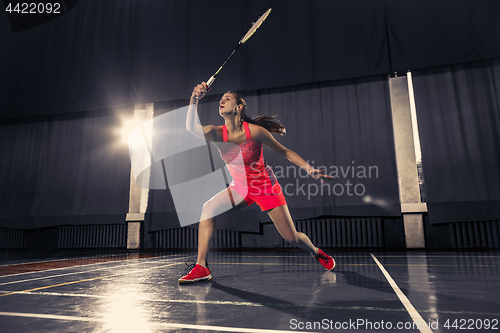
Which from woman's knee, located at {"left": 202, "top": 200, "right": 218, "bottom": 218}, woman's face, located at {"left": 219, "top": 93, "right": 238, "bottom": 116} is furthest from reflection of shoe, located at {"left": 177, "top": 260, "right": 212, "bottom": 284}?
woman's face, located at {"left": 219, "top": 93, "right": 238, "bottom": 116}

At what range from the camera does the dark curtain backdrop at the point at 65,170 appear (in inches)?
268

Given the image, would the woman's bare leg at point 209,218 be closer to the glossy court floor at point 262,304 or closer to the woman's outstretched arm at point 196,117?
the glossy court floor at point 262,304

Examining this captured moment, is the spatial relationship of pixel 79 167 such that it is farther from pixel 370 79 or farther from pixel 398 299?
pixel 398 299

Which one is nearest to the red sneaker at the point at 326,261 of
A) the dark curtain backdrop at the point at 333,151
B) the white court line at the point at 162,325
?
the white court line at the point at 162,325

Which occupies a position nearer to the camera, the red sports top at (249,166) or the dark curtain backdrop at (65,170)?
the red sports top at (249,166)

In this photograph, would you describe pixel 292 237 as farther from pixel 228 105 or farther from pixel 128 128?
pixel 128 128

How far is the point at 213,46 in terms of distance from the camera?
6.38 meters

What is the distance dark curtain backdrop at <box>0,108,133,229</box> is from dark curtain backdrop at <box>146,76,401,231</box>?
4.05ft

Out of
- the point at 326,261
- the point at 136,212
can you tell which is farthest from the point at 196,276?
the point at 136,212

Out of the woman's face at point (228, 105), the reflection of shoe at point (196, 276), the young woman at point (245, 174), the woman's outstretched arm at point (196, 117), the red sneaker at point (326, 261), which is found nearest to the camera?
the reflection of shoe at point (196, 276)

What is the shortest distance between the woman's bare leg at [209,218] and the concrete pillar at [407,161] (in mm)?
4166

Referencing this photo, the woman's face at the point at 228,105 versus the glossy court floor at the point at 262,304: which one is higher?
the woman's face at the point at 228,105

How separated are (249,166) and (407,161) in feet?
14.1

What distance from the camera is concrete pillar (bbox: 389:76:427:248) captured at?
5.36m
